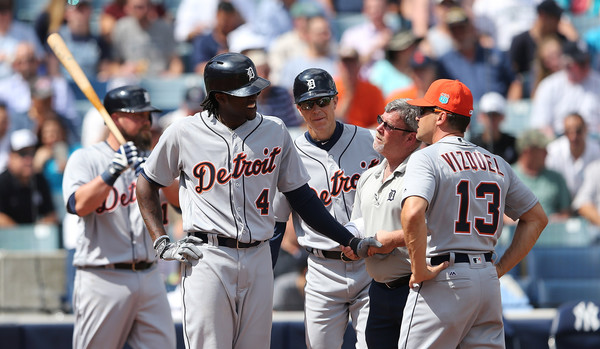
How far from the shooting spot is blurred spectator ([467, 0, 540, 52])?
412 inches

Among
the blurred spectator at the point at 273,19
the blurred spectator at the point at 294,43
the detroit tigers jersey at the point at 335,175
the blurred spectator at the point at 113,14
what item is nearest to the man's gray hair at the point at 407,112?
the detroit tigers jersey at the point at 335,175

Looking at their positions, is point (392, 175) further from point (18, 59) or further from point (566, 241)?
point (18, 59)

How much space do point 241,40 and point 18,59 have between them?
2970 millimetres

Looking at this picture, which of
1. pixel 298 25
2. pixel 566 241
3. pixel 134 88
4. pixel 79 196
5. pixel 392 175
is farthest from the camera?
pixel 298 25

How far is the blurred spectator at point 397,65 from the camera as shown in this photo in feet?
30.8

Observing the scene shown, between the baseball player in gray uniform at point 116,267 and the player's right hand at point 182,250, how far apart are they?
99 centimetres

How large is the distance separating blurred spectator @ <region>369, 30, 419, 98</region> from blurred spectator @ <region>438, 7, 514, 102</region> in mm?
372

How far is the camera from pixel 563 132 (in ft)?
29.2

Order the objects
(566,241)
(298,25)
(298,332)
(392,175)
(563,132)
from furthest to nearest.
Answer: (298,25), (563,132), (566,241), (298,332), (392,175)

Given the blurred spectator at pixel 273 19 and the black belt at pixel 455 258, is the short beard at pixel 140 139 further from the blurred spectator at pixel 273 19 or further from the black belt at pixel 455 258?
the blurred spectator at pixel 273 19

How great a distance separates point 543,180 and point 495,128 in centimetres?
79

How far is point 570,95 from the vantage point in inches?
369

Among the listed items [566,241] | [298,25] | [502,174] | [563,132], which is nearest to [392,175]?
[502,174]

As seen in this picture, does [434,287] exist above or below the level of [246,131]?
below
